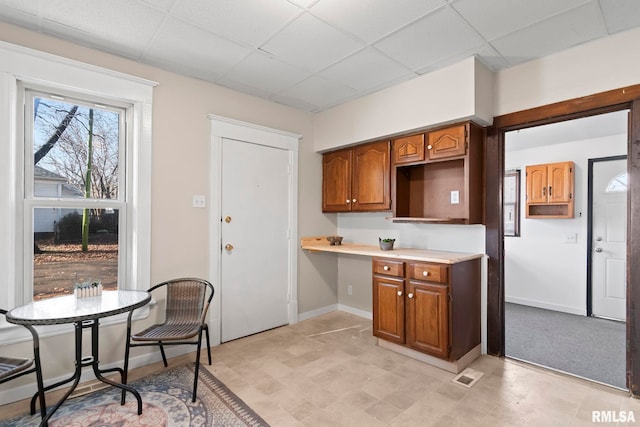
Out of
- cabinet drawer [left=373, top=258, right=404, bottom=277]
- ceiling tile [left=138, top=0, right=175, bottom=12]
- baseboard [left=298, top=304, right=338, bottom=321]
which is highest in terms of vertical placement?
ceiling tile [left=138, top=0, right=175, bottom=12]

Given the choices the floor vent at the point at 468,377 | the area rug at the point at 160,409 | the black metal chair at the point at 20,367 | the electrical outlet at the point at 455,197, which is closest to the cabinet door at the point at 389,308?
the floor vent at the point at 468,377

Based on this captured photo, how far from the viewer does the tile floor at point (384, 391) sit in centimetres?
209

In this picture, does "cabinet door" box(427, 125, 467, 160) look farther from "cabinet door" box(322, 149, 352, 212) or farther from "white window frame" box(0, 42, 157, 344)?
"white window frame" box(0, 42, 157, 344)

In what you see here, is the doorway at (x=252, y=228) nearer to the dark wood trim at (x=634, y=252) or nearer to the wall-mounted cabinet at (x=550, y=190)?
the dark wood trim at (x=634, y=252)

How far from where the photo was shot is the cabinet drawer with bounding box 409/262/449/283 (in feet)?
8.80

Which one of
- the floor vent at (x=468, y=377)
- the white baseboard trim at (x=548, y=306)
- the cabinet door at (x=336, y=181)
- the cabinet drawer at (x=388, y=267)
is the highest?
the cabinet door at (x=336, y=181)

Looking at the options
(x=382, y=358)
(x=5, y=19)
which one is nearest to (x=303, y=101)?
(x=5, y=19)

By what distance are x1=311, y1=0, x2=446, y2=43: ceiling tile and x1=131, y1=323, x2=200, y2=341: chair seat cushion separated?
2427mm

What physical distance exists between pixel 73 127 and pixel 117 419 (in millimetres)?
2213

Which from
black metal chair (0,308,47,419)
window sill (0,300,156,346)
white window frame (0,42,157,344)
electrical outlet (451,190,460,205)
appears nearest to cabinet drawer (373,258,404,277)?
electrical outlet (451,190,460,205)

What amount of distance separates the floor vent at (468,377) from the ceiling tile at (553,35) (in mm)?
2656

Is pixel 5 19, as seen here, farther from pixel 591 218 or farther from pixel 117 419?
pixel 591 218

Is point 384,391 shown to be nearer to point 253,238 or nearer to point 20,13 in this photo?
point 253,238

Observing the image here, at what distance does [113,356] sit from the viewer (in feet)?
8.75
